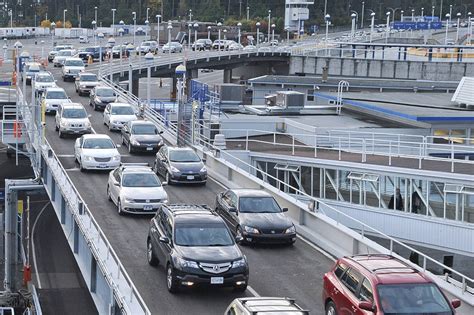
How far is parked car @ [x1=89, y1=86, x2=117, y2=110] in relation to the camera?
186ft

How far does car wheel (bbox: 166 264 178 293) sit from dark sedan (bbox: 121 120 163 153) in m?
20.9

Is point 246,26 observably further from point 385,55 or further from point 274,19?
point 385,55

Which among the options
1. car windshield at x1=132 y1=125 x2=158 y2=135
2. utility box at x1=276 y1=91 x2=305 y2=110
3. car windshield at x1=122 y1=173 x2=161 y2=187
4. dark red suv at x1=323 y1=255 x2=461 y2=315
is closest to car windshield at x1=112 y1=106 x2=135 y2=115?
car windshield at x1=132 y1=125 x2=158 y2=135

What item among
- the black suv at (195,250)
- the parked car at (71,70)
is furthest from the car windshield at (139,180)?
the parked car at (71,70)

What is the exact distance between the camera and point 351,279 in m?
18.4

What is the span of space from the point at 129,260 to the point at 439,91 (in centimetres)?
5593

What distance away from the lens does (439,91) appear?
76.4m

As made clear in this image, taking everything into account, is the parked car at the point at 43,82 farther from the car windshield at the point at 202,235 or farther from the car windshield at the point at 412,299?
the car windshield at the point at 412,299

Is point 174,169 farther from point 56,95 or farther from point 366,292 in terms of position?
point 56,95

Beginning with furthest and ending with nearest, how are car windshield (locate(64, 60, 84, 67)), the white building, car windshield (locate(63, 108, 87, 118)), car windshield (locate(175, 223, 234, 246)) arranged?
the white building < car windshield (locate(64, 60, 84, 67)) < car windshield (locate(63, 108, 87, 118)) < car windshield (locate(175, 223, 234, 246))

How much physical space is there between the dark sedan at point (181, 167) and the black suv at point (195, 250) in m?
11.3

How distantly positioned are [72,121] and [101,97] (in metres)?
11.4

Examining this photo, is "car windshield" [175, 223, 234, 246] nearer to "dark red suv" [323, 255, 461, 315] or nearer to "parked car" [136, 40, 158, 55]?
"dark red suv" [323, 255, 461, 315]

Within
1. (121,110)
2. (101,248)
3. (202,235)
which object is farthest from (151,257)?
(121,110)
